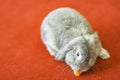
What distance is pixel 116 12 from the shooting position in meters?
1.81

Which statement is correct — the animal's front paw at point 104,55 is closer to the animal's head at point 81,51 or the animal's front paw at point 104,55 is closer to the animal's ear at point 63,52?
the animal's head at point 81,51

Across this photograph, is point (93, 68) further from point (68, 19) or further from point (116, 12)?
point (116, 12)

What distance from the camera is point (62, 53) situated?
128 centimetres

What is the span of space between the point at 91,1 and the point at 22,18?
0.64 m

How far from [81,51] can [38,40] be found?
19.8 inches

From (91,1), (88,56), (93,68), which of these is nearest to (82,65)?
(88,56)

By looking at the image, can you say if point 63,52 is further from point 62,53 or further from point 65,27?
point 65,27

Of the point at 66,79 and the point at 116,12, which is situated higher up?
the point at 116,12

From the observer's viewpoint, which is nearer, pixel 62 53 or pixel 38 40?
pixel 62 53

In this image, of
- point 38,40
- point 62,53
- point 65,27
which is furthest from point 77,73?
point 38,40

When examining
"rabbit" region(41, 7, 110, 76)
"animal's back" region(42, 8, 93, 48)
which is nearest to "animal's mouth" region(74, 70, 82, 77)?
"rabbit" region(41, 7, 110, 76)

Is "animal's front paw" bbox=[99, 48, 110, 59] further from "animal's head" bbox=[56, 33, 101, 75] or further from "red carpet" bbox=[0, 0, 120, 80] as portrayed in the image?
"animal's head" bbox=[56, 33, 101, 75]

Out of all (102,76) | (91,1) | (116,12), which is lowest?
(102,76)

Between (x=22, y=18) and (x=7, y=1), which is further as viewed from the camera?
(x=7, y=1)
